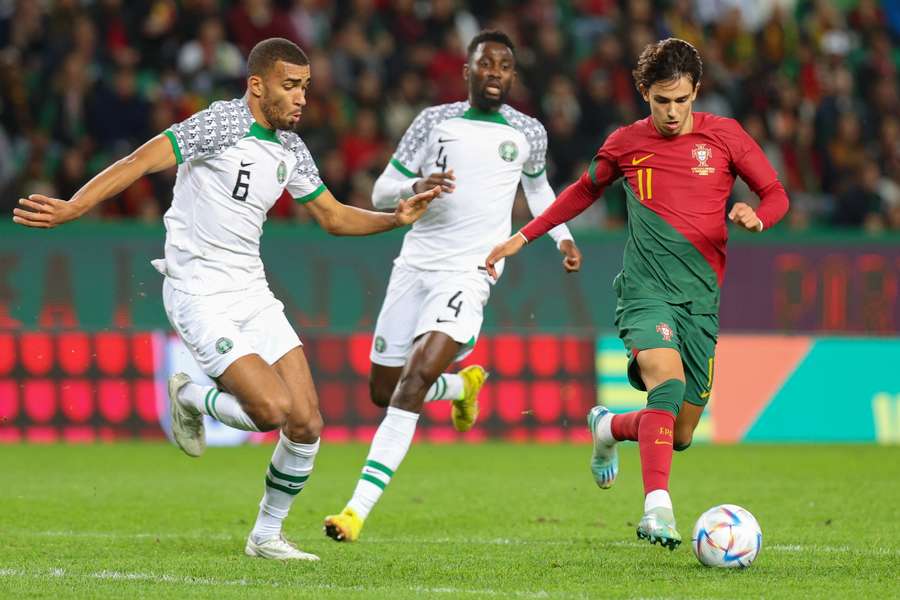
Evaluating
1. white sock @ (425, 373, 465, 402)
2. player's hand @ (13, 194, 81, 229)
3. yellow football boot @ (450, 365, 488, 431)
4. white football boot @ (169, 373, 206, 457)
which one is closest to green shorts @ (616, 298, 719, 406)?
white football boot @ (169, 373, 206, 457)

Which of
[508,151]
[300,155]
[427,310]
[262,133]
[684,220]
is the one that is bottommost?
[427,310]

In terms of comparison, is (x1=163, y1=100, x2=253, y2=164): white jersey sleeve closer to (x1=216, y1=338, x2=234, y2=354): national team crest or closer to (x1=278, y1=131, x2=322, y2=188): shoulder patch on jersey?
(x1=278, y1=131, x2=322, y2=188): shoulder patch on jersey

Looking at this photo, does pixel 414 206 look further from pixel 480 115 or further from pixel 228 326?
pixel 480 115

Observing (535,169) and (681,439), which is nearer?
(681,439)

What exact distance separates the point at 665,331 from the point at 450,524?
212cm

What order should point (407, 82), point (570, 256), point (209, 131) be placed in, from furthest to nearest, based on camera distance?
point (407, 82) < point (570, 256) < point (209, 131)

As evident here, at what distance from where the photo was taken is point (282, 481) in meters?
7.35

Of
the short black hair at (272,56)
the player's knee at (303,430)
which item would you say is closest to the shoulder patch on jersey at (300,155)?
the short black hair at (272,56)

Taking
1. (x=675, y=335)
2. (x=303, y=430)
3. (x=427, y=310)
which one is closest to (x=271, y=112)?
(x=303, y=430)

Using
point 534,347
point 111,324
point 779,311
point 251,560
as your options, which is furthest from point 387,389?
point 779,311

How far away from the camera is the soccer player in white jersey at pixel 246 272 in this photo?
7.17 m

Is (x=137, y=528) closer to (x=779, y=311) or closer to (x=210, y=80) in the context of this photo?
(x=210, y=80)

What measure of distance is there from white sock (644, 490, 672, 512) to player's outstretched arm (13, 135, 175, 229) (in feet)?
8.46

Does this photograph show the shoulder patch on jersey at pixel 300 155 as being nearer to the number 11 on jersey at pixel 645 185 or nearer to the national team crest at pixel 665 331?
the number 11 on jersey at pixel 645 185
